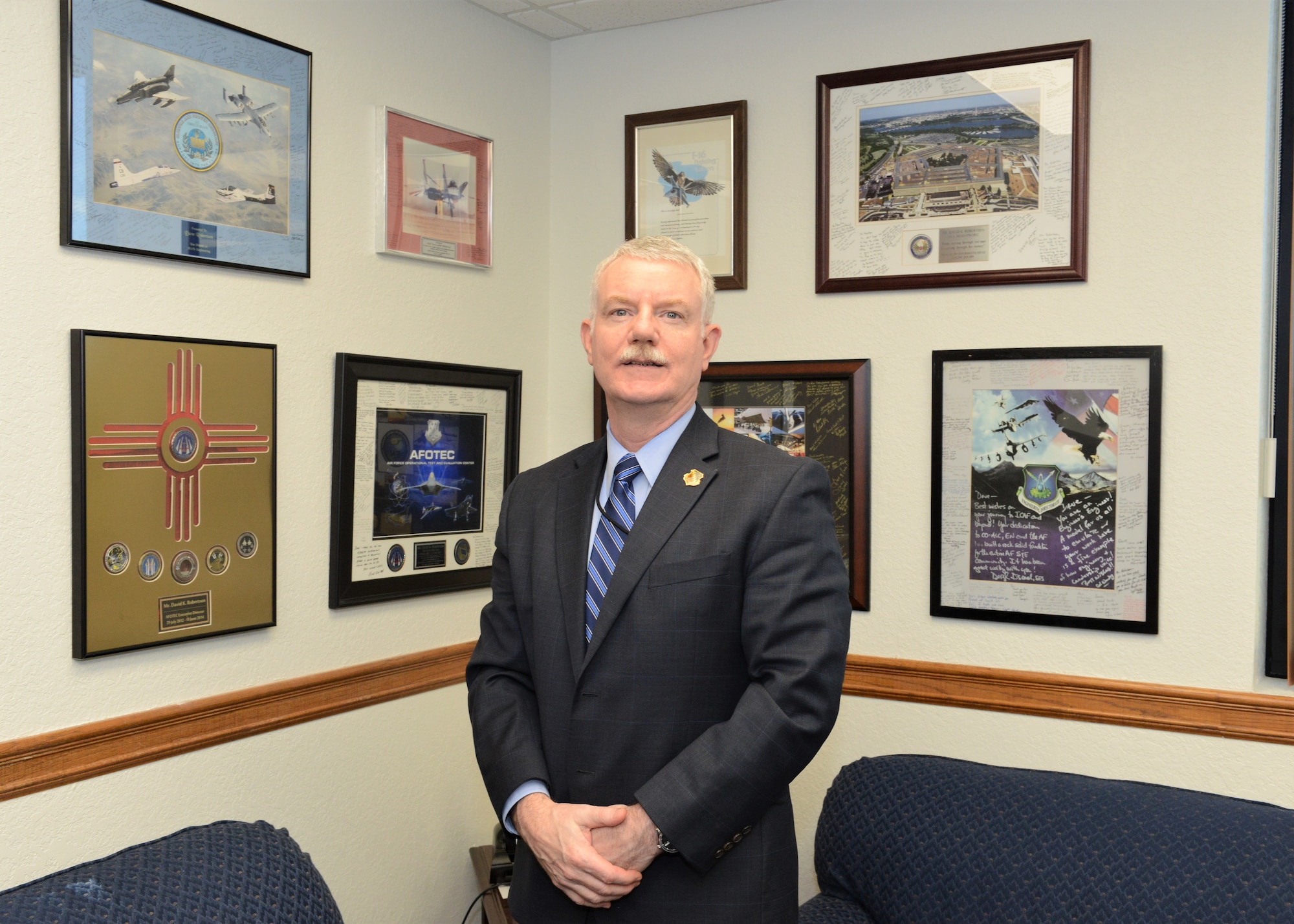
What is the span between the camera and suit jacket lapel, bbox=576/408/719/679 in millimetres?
1659

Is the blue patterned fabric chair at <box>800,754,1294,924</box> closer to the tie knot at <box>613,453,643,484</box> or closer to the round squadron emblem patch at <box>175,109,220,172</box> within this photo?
the tie knot at <box>613,453,643,484</box>

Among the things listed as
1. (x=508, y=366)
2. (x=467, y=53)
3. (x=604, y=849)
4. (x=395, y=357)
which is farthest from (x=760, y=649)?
(x=467, y=53)

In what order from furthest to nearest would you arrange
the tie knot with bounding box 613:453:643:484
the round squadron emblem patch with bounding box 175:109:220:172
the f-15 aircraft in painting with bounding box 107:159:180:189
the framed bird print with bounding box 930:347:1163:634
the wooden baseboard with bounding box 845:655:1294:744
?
1. the framed bird print with bounding box 930:347:1163:634
2. the wooden baseboard with bounding box 845:655:1294:744
3. the round squadron emblem patch with bounding box 175:109:220:172
4. the f-15 aircraft in painting with bounding box 107:159:180:189
5. the tie knot with bounding box 613:453:643:484

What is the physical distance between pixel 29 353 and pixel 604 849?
1.40 m

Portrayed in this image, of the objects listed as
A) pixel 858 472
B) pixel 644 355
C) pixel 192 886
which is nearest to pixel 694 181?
pixel 858 472

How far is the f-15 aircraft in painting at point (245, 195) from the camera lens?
90.5 inches

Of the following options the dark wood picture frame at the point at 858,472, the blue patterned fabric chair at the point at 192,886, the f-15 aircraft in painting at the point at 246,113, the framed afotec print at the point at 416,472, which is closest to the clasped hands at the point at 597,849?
the blue patterned fabric chair at the point at 192,886

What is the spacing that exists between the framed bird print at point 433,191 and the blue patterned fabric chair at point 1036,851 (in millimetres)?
1802

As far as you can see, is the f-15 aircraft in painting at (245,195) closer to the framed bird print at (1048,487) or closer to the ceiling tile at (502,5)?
the ceiling tile at (502,5)

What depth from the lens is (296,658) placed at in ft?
8.25

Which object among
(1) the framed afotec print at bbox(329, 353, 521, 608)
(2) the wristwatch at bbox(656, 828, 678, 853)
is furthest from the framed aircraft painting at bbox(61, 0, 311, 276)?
(2) the wristwatch at bbox(656, 828, 678, 853)

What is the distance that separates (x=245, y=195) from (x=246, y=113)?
0.18m

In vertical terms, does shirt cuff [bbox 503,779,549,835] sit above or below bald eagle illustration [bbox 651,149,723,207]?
below

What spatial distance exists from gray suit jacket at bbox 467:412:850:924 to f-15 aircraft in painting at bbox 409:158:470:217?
4.75ft
